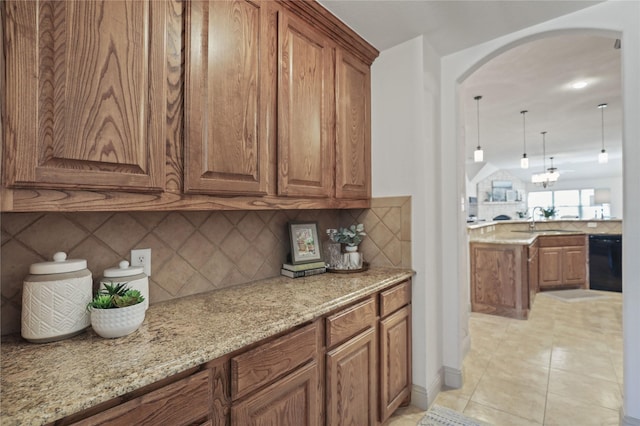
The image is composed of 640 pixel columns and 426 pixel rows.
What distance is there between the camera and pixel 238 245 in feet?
5.80

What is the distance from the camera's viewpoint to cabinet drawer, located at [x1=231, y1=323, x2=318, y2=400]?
41.0 inches

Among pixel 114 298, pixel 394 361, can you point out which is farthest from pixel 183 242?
pixel 394 361

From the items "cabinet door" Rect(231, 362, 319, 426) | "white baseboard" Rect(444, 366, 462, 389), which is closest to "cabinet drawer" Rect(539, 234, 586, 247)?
"white baseboard" Rect(444, 366, 462, 389)

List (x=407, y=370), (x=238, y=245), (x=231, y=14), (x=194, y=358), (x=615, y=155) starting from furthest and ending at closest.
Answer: (x=615, y=155) → (x=407, y=370) → (x=238, y=245) → (x=231, y=14) → (x=194, y=358)

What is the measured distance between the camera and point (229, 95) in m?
1.36

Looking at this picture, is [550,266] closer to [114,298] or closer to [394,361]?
[394,361]

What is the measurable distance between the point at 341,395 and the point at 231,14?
179 cm

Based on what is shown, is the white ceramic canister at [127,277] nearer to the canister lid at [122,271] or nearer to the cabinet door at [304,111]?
the canister lid at [122,271]

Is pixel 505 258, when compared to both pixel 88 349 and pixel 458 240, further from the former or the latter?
pixel 88 349

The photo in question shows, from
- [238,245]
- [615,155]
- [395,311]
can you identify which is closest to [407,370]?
[395,311]

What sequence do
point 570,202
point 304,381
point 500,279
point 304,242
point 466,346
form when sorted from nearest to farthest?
point 304,381 < point 304,242 < point 466,346 < point 500,279 < point 570,202

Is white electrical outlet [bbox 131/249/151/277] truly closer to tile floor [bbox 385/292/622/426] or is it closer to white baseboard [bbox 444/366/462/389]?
tile floor [bbox 385/292/622/426]

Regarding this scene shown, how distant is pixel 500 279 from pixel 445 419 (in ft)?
7.94

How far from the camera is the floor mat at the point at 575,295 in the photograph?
15.0ft
